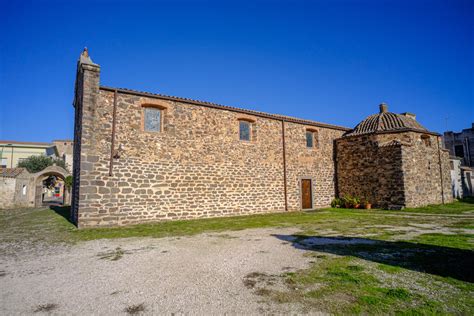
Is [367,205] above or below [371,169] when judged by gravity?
below

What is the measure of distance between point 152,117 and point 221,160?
3.94 m

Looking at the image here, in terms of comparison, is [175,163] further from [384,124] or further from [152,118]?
[384,124]

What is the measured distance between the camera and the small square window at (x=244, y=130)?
1442 centimetres

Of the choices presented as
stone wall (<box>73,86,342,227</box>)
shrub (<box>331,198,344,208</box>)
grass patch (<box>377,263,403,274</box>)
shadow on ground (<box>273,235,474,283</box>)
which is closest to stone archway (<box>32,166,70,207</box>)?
stone wall (<box>73,86,342,227</box>)

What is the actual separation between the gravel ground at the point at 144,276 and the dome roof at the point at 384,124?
13.1 metres

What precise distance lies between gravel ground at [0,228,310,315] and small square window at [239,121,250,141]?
807cm

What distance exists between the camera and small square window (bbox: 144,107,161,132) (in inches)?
460

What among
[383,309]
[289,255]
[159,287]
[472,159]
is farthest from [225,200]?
[472,159]

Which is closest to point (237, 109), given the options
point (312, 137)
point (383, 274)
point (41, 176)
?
point (312, 137)

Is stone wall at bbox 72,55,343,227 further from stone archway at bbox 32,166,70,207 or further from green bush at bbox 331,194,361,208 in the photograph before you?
stone archway at bbox 32,166,70,207

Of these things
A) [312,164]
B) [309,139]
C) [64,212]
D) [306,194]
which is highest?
[309,139]

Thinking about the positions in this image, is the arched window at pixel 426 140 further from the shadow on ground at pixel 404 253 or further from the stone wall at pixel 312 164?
the shadow on ground at pixel 404 253

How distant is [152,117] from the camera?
38.9ft

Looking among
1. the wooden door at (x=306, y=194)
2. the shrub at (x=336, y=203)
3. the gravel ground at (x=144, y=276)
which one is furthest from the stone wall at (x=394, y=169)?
the gravel ground at (x=144, y=276)
